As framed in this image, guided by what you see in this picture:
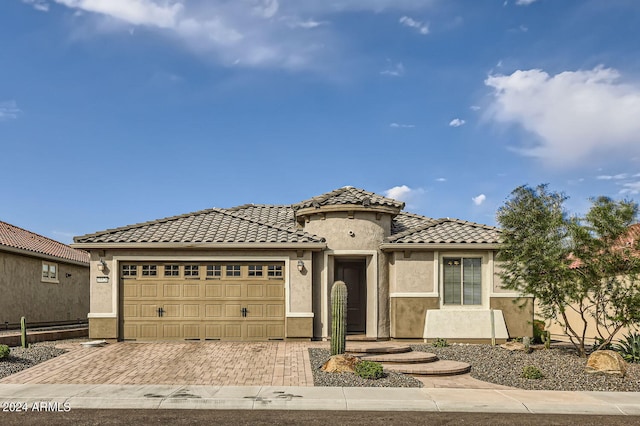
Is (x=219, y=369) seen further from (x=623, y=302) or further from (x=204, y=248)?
(x=623, y=302)

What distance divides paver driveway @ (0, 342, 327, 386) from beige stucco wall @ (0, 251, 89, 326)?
6.90 m

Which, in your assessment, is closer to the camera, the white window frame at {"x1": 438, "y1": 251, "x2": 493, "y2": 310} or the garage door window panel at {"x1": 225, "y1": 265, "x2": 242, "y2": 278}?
the garage door window panel at {"x1": 225, "y1": 265, "x2": 242, "y2": 278}

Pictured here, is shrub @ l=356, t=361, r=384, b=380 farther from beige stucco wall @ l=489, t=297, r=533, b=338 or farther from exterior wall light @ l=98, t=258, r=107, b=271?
exterior wall light @ l=98, t=258, r=107, b=271

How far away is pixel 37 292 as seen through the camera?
27.0 meters

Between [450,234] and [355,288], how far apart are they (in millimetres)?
4529

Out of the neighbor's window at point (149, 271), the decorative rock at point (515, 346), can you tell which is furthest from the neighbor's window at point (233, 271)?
the decorative rock at point (515, 346)

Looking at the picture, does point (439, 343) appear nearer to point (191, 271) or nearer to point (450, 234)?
point (450, 234)

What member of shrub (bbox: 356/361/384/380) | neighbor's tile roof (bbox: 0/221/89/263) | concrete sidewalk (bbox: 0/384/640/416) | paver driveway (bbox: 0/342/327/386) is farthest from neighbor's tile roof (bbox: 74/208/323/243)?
concrete sidewalk (bbox: 0/384/640/416)

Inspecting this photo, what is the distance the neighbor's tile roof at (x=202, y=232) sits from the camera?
805 inches

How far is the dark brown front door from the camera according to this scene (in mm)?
23094

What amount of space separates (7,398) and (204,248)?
919cm

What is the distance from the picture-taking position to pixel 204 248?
2047 cm

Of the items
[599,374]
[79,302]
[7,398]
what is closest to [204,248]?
[7,398]

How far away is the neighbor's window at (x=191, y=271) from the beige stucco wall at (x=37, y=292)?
8853 mm
